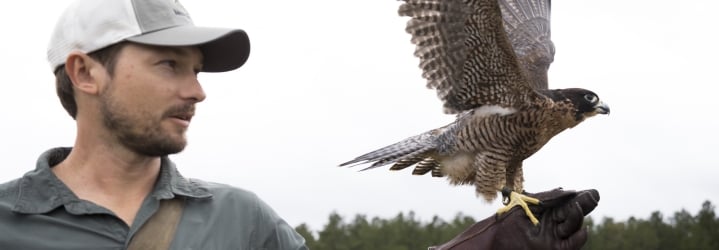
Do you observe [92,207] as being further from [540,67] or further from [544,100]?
[540,67]

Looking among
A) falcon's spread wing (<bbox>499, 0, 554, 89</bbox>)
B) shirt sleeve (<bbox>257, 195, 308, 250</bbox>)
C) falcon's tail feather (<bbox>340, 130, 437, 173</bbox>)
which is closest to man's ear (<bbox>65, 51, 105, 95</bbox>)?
shirt sleeve (<bbox>257, 195, 308, 250</bbox>)

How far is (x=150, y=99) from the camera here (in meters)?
2.09

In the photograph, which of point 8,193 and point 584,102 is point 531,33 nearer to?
point 584,102

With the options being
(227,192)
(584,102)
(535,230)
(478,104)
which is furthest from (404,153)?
(227,192)

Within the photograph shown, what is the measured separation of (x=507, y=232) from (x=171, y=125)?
4.07ft

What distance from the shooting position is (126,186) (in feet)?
7.25

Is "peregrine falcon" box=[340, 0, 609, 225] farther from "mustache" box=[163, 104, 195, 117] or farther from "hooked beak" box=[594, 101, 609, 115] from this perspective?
"mustache" box=[163, 104, 195, 117]

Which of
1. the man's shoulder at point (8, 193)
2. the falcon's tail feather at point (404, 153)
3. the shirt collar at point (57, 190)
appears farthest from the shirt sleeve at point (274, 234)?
the falcon's tail feather at point (404, 153)

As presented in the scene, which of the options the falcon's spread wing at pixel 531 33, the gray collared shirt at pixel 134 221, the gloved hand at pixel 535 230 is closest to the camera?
the gray collared shirt at pixel 134 221

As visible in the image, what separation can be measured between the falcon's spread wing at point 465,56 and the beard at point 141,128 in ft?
12.1

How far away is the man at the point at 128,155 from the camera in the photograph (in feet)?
6.85

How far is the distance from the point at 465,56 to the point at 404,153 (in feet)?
2.26

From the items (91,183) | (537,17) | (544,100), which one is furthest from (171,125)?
(537,17)

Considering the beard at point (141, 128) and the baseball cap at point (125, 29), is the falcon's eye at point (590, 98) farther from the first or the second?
the beard at point (141, 128)
